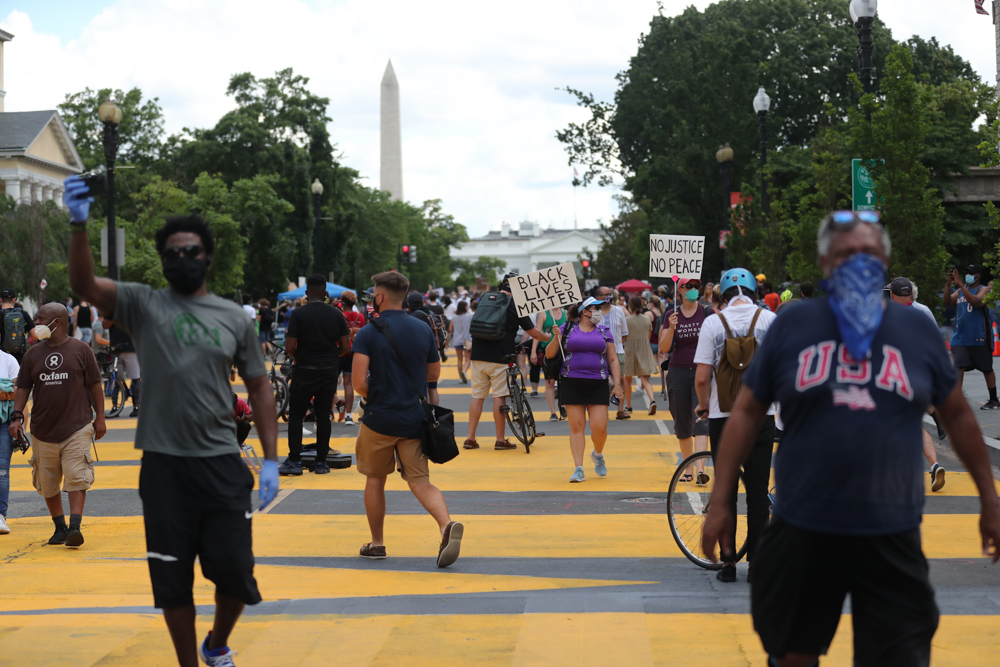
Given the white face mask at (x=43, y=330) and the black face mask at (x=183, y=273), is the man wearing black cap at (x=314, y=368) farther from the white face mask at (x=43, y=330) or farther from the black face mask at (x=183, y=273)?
the black face mask at (x=183, y=273)

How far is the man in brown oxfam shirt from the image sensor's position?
816cm

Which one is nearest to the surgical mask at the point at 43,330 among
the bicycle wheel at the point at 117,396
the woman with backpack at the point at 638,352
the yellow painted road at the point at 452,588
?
the yellow painted road at the point at 452,588

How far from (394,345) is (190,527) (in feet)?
9.87

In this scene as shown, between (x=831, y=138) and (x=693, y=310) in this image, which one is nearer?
(x=693, y=310)

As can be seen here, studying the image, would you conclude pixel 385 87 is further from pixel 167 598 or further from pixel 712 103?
pixel 167 598

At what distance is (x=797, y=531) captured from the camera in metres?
3.40

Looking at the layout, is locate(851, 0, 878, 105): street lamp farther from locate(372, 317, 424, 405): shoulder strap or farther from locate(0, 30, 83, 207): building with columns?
locate(0, 30, 83, 207): building with columns

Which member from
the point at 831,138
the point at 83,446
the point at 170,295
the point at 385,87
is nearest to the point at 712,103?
the point at 831,138

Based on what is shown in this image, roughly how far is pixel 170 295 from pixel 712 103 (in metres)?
39.8

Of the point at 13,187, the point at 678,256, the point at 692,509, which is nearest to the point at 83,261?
the point at 692,509

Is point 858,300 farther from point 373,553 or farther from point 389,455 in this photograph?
point 373,553

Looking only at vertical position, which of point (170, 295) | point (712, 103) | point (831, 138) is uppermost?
point (712, 103)

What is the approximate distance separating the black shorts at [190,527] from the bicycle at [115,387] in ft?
45.3

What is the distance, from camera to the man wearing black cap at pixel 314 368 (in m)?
11.4
